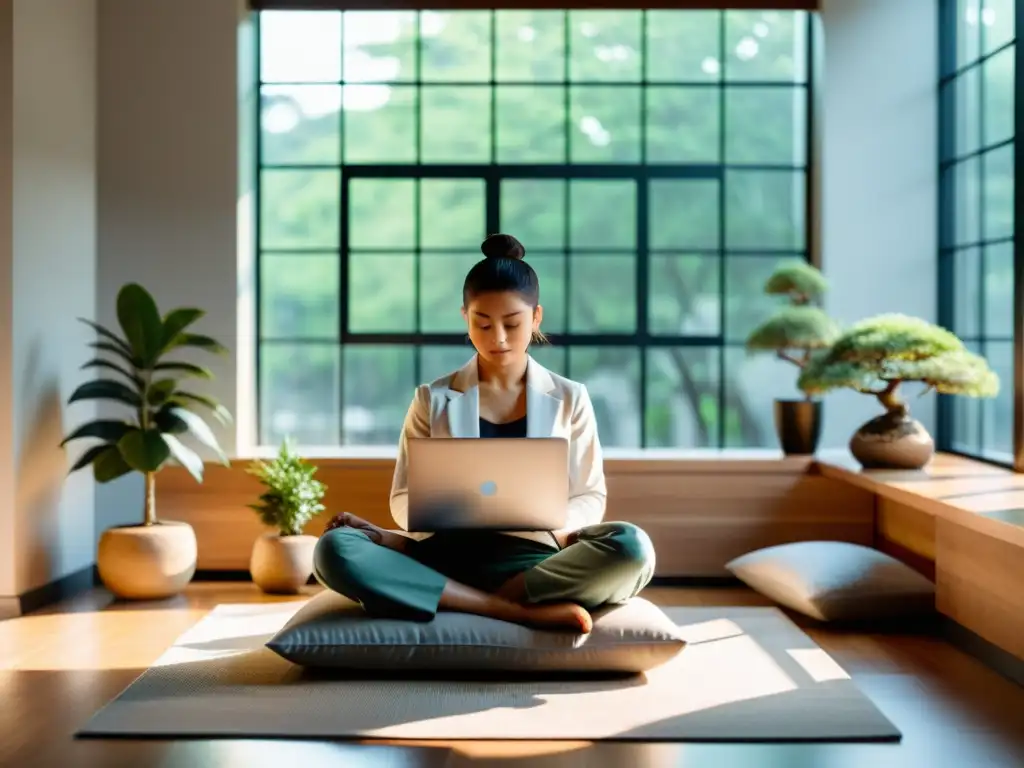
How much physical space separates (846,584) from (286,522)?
7.14ft

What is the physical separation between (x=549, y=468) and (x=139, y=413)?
2.32 meters

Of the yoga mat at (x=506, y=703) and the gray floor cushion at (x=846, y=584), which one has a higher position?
the gray floor cushion at (x=846, y=584)

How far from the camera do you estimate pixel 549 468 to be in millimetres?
3512

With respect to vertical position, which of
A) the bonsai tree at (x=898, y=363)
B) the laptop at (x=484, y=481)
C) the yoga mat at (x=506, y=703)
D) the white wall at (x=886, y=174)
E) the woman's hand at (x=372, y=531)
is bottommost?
the yoga mat at (x=506, y=703)

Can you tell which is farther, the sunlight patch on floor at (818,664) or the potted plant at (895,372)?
the potted plant at (895,372)

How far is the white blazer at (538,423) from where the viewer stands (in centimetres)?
381

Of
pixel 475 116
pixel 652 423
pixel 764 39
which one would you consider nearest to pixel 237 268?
pixel 475 116

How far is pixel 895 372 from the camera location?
492cm

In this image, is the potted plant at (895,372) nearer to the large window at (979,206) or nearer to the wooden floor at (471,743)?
the large window at (979,206)

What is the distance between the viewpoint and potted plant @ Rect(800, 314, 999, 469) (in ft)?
15.7

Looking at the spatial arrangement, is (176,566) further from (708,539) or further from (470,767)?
(470,767)

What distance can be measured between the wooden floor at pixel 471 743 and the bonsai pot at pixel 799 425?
4.23ft

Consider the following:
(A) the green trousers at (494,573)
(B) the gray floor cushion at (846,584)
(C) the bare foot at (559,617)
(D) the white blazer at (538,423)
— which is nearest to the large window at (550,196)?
(B) the gray floor cushion at (846,584)

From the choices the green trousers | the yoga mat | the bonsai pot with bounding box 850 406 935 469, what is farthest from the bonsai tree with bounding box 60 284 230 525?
the bonsai pot with bounding box 850 406 935 469
